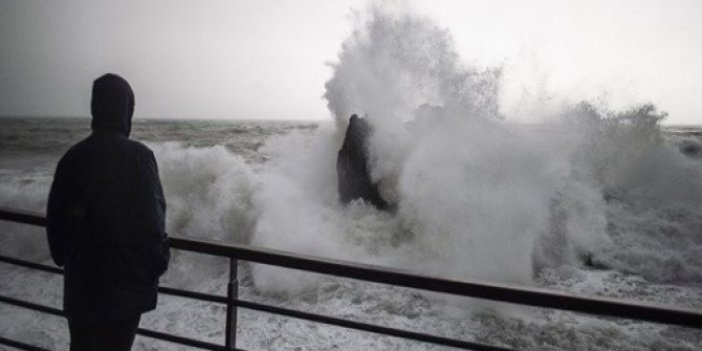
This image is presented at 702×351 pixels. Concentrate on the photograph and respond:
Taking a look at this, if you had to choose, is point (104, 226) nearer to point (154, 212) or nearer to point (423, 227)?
point (154, 212)

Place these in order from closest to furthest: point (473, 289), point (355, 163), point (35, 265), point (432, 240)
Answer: point (473, 289)
point (35, 265)
point (432, 240)
point (355, 163)

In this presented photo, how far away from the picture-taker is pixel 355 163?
12453 mm

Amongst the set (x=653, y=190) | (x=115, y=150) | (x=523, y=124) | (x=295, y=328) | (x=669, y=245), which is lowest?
(x=295, y=328)

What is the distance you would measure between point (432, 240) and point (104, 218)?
8.55m

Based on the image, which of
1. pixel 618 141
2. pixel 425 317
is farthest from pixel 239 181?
pixel 618 141

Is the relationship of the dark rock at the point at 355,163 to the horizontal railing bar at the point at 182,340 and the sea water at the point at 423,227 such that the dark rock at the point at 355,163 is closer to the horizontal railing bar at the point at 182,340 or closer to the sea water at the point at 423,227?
the sea water at the point at 423,227

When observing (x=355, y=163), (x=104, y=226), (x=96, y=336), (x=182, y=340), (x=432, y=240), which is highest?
(x=104, y=226)

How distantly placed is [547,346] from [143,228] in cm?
604

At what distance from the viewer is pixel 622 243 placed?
10617 millimetres

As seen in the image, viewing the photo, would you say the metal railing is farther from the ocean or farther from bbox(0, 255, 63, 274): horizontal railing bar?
the ocean

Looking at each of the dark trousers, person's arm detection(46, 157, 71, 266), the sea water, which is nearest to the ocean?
the sea water

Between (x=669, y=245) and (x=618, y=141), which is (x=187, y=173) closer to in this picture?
(x=669, y=245)

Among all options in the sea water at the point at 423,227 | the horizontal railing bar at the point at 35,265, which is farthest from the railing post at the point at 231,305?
the sea water at the point at 423,227

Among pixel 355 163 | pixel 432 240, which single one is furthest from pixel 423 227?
pixel 355 163
